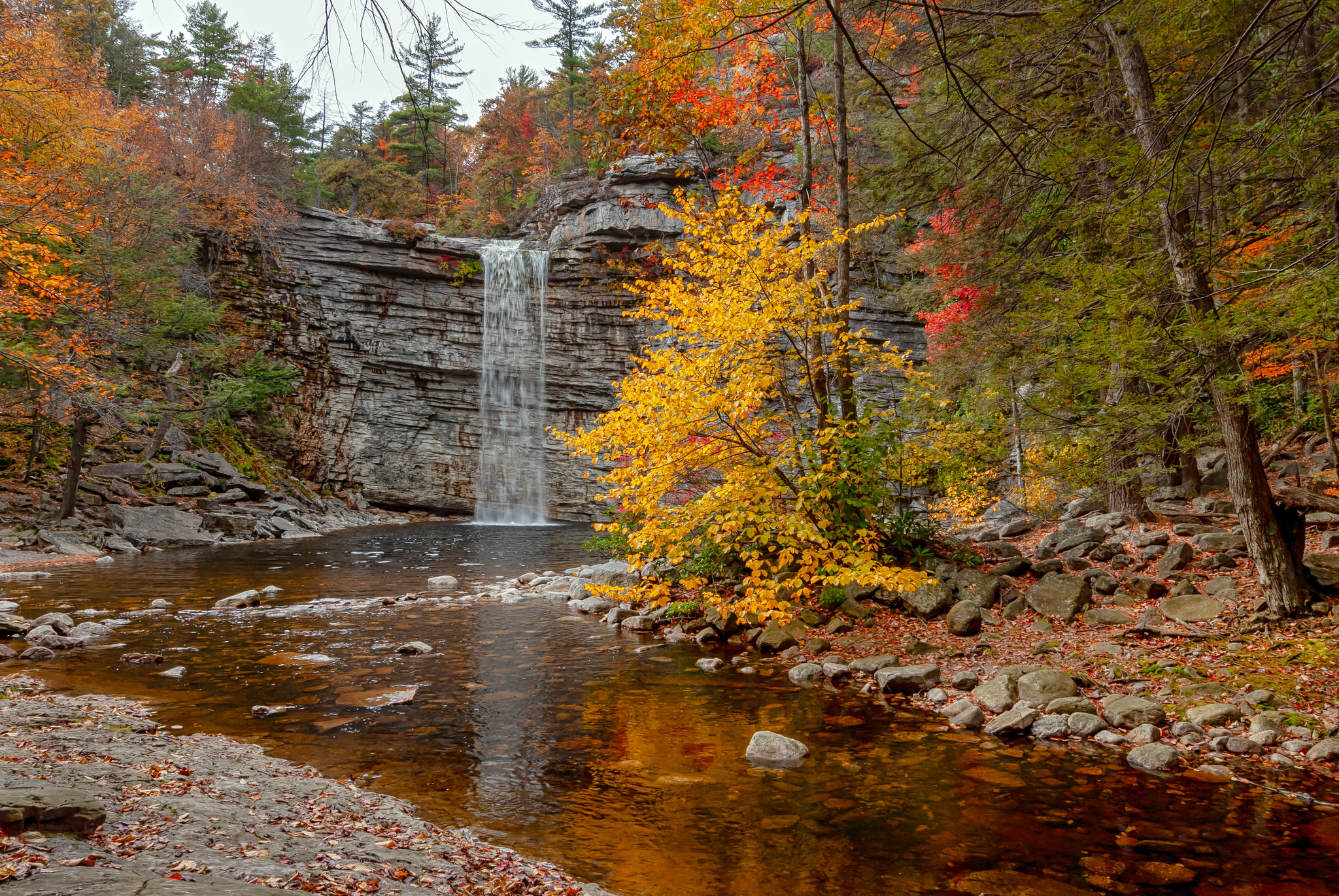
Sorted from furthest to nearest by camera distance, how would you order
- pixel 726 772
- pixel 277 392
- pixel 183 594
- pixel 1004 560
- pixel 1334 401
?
pixel 277 392 < pixel 183 594 < pixel 1004 560 < pixel 1334 401 < pixel 726 772

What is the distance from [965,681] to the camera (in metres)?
6.85

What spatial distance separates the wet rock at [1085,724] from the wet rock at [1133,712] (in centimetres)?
10

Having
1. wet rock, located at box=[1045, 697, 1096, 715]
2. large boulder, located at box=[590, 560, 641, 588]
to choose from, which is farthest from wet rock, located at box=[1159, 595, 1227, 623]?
large boulder, located at box=[590, 560, 641, 588]

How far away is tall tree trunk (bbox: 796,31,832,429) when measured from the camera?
8977mm

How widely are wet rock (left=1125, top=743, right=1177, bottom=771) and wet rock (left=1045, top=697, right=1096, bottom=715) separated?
64cm

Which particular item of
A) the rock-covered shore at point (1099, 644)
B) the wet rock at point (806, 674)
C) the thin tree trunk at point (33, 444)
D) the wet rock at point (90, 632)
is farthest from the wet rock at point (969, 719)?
the thin tree trunk at point (33, 444)

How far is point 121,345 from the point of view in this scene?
19391 mm

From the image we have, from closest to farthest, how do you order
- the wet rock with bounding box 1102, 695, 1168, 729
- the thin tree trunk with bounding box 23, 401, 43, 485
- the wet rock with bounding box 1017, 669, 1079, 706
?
1. the wet rock with bounding box 1102, 695, 1168, 729
2. the wet rock with bounding box 1017, 669, 1079, 706
3. the thin tree trunk with bounding box 23, 401, 43, 485

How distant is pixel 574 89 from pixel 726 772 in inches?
1520

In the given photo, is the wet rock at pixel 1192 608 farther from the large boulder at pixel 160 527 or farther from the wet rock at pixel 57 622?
the large boulder at pixel 160 527

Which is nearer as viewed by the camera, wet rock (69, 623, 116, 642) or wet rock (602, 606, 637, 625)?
wet rock (69, 623, 116, 642)

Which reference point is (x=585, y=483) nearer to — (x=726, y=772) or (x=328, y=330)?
(x=328, y=330)

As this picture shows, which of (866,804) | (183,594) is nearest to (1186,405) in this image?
(866,804)

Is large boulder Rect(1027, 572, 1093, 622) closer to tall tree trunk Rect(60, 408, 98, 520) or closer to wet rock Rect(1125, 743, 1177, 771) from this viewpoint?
wet rock Rect(1125, 743, 1177, 771)
